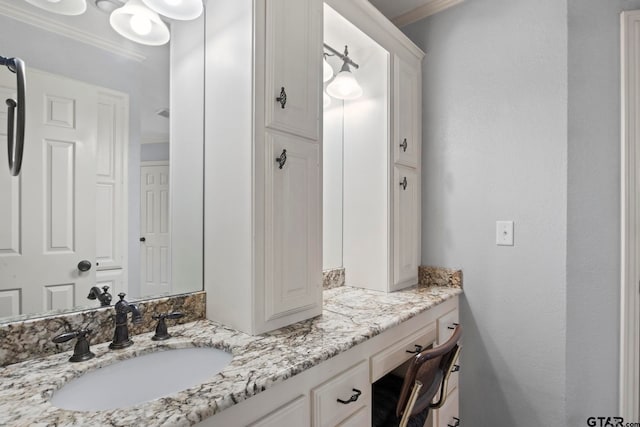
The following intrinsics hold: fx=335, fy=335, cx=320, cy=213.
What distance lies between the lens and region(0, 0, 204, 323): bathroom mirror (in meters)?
0.92

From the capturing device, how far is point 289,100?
3.93 feet

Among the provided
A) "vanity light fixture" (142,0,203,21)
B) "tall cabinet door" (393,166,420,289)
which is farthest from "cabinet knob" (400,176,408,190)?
"vanity light fixture" (142,0,203,21)

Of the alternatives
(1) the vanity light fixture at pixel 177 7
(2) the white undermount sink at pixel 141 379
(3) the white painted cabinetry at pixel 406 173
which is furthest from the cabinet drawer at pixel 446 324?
(1) the vanity light fixture at pixel 177 7

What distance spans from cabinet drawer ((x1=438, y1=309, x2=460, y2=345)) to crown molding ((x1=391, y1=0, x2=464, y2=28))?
5.61 feet

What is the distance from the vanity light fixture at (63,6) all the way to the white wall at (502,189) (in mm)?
1672

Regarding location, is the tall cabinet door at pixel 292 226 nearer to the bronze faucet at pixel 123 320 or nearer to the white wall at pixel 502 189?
the bronze faucet at pixel 123 320

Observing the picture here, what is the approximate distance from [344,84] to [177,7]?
82cm

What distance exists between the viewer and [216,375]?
0.81m

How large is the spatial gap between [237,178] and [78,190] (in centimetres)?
47

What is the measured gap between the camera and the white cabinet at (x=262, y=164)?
1.09 metres

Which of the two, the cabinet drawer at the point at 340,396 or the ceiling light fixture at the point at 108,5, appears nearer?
the cabinet drawer at the point at 340,396

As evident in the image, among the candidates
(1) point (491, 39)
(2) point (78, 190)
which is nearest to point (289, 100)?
(2) point (78, 190)

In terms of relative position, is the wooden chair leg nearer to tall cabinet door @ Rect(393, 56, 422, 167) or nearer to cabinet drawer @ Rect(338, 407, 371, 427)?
cabinet drawer @ Rect(338, 407, 371, 427)

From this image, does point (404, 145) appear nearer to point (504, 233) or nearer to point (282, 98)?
point (504, 233)
